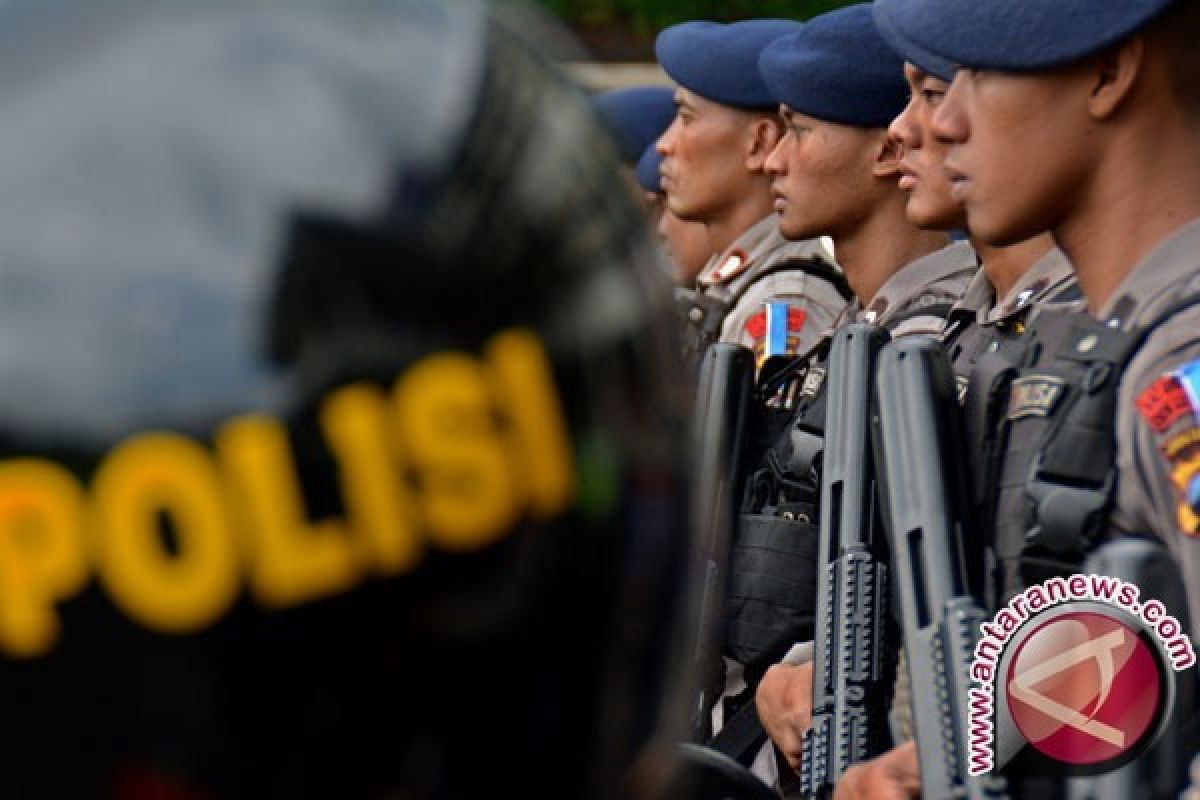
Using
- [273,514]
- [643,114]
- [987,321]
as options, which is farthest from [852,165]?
[643,114]

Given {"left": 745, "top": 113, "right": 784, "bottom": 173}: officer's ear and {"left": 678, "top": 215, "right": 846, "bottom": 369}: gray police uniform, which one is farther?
{"left": 745, "top": 113, "right": 784, "bottom": 173}: officer's ear

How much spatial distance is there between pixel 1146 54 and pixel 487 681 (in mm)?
1630

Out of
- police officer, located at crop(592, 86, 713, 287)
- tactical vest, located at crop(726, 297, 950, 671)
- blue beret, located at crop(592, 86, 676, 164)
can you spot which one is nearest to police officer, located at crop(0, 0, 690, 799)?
tactical vest, located at crop(726, 297, 950, 671)

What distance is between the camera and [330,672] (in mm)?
1150

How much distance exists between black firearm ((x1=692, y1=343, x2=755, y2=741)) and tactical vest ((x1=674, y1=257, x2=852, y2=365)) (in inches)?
19.0

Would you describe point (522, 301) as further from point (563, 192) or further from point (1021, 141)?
point (1021, 141)

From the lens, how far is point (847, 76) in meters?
4.36

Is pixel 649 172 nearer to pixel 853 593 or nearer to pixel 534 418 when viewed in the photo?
pixel 853 593

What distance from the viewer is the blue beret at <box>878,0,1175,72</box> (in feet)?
8.29

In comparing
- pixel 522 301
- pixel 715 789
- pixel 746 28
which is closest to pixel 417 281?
pixel 522 301

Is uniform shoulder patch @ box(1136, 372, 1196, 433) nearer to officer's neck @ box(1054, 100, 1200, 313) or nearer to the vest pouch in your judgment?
officer's neck @ box(1054, 100, 1200, 313)

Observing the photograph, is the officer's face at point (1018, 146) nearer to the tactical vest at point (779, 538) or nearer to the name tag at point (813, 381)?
the tactical vest at point (779, 538)

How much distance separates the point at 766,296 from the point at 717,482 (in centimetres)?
65

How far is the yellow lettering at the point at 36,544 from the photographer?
1093 mm
